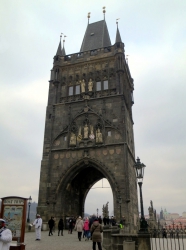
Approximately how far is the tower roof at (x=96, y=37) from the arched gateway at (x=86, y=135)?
4.18 ft

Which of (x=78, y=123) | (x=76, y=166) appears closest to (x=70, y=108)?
(x=78, y=123)

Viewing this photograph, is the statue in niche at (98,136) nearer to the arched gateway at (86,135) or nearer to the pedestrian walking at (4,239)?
the arched gateway at (86,135)

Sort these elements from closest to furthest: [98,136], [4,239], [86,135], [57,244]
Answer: [4,239] → [57,244] → [98,136] → [86,135]

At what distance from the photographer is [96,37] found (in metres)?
32.1

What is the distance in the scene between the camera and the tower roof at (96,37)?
101 feet

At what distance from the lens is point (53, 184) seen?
22.5 meters

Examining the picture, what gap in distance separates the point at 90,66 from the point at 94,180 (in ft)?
41.8

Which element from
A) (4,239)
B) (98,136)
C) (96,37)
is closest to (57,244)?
(4,239)

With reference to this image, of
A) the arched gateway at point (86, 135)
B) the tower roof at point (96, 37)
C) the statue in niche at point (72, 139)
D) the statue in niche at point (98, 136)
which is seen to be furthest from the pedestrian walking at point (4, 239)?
the tower roof at point (96, 37)

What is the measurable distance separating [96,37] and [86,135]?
595 inches

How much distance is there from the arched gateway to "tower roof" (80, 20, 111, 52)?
4.18 feet

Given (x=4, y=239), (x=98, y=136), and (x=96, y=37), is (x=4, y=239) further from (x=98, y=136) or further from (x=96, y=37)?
(x=96, y=37)

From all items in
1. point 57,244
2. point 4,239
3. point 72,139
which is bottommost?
point 57,244

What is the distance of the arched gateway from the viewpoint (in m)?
21.7
